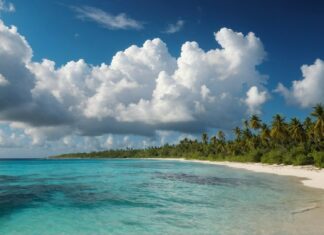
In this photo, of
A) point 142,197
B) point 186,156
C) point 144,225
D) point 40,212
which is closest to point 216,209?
point 144,225

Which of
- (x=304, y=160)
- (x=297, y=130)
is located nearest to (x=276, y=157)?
(x=297, y=130)

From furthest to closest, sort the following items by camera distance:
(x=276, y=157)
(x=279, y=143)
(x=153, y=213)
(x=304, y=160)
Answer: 1. (x=279, y=143)
2. (x=276, y=157)
3. (x=304, y=160)
4. (x=153, y=213)

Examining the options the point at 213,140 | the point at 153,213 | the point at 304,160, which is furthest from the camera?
the point at 213,140

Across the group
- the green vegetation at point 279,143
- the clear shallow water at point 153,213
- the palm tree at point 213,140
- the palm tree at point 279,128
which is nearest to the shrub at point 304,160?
the green vegetation at point 279,143

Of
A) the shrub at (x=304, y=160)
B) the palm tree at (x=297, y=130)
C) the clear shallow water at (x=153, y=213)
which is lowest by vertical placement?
the clear shallow water at (x=153, y=213)

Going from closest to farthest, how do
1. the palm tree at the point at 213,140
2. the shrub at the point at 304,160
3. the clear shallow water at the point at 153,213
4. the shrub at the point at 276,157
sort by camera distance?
1. the clear shallow water at the point at 153,213
2. the shrub at the point at 304,160
3. the shrub at the point at 276,157
4. the palm tree at the point at 213,140

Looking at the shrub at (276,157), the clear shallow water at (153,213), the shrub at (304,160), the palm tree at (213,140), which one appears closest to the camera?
the clear shallow water at (153,213)

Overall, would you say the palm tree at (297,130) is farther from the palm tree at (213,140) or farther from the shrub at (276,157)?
the palm tree at (213,140)

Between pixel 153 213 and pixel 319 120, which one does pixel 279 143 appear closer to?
pixel 319 120

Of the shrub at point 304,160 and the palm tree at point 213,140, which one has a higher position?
the palm tree at point 213,140

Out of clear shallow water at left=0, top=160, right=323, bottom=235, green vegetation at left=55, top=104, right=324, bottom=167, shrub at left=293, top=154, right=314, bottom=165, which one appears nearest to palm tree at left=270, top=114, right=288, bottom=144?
green vegetation at left=55, top=104, right=324, bottom=167

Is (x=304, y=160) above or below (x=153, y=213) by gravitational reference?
above

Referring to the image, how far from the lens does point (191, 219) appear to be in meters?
17.0

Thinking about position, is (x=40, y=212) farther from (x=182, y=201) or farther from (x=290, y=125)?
(x=290, y=125)
